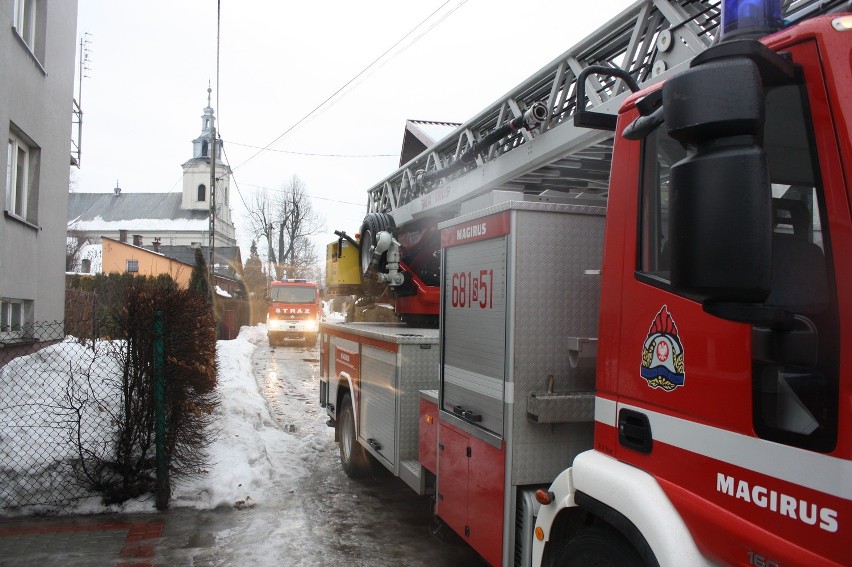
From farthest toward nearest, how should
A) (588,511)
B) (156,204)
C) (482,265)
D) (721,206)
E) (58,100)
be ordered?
(156,204) < (58,100) < (482,265) < (588,511) < (721,206)

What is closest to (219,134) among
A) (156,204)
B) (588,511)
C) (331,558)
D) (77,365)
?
(77,365)

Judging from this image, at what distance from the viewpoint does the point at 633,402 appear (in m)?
2.32

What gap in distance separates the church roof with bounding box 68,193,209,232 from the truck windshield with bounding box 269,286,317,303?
6496 cm

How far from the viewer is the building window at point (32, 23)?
912 cm

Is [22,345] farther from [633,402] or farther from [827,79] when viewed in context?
[827,79]

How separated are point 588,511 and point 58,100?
436 inches

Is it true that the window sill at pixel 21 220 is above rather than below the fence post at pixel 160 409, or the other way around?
above

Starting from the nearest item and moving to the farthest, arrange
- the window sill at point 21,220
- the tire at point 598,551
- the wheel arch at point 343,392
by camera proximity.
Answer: the tire at point 598,551 < the wheel arch at point 343,392 < the window sill at point 21,220

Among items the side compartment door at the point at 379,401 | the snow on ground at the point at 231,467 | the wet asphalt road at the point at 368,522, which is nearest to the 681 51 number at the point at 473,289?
the side compartment door at the point at 379,401

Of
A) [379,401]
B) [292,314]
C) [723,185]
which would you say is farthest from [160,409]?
[292,314]

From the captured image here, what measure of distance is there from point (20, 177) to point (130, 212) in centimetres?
8839

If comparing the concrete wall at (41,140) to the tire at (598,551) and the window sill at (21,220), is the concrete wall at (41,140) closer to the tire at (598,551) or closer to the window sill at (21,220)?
the window sill at (21,220)

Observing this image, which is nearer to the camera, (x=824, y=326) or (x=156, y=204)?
(x=824, y=326)

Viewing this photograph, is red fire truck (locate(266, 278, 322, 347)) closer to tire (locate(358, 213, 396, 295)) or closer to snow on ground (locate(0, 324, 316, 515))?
snow on ground (locate(0, 324, 316, 515))
